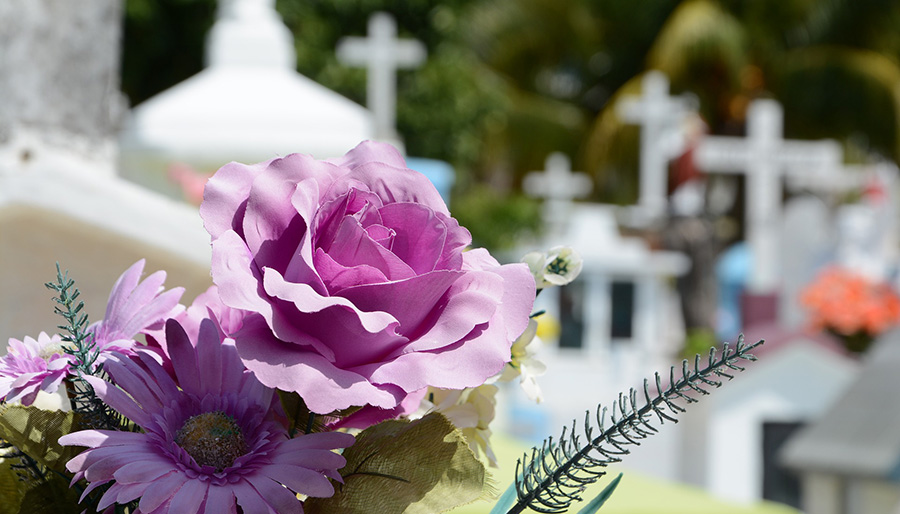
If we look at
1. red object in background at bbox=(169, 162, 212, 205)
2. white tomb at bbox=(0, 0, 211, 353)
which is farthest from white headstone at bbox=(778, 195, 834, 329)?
white tomb at bbox=(0, 0, 211, 353)

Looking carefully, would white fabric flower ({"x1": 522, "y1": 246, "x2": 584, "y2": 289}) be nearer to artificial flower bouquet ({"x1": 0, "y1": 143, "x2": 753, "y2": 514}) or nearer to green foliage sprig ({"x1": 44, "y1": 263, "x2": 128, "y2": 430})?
artificial flower bouquet ({"x1": 0, "y1": 143, "x2": 753, "y2": 514})

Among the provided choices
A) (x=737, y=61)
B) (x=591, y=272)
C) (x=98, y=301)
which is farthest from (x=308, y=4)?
(x=98, y=301)

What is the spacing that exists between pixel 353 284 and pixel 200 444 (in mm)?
133

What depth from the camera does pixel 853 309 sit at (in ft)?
27.4

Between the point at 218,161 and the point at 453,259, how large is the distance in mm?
2275

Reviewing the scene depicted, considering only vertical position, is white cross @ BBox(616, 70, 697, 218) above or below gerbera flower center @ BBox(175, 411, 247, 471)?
above

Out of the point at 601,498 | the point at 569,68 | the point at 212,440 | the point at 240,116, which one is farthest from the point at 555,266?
the point at 569,68

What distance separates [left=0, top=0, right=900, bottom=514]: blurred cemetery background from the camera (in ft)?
5.61

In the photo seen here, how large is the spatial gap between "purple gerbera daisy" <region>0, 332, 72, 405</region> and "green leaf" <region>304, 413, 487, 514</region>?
19 cm

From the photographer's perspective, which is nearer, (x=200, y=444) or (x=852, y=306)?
(x=200, y=444)

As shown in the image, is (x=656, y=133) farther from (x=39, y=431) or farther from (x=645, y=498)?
(x=39, y=431)

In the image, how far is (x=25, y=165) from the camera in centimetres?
135

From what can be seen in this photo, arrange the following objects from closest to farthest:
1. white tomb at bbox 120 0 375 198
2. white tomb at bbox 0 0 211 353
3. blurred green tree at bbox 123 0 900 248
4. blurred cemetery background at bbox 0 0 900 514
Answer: white tomb at bbox 0 0 211 353, blurred cemetery background at bbox 0 0 900 514, white tomb at bbox 120 0 375 198, blurred green tree at bbox 123 0 900 248

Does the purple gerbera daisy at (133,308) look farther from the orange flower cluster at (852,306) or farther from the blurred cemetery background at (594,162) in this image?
the orange flower cluster at (852,306)
